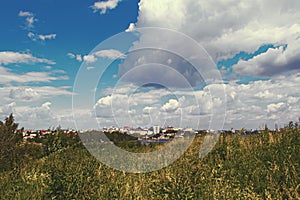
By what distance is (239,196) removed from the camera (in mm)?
7094

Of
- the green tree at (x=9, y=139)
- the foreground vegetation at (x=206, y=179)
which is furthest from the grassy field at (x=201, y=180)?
the green tree at (x=9, y=139)

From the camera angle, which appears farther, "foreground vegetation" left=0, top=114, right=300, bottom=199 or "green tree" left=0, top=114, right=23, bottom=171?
"green tree" left=0, top=114, right=23, bottom=171

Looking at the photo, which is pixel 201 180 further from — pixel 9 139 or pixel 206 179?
pixel 9 139

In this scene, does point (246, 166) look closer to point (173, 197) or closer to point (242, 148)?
point (242, 148)

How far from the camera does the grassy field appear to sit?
24.3 ft

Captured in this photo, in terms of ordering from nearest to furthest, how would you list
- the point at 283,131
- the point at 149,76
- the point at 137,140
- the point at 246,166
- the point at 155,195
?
the point at 155,195 → the point at 246,166 → the point at 283,131 → the point at 149,76 → the point at 137,140

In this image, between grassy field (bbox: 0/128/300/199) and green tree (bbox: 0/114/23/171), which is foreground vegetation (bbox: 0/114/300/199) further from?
green tree (bbox: 0/114/23/171)

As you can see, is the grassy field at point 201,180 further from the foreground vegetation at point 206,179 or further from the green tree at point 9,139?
the green tree at point 9,139

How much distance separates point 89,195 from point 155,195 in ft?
5.83

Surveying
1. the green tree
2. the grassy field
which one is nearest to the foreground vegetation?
the grassy field

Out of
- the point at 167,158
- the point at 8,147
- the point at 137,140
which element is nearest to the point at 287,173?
the point at 167,158

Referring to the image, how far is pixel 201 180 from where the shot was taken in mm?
8000

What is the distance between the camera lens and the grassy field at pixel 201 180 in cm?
741

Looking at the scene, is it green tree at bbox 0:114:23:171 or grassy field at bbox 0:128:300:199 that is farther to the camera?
green tree at bbox 0:114:23:171
